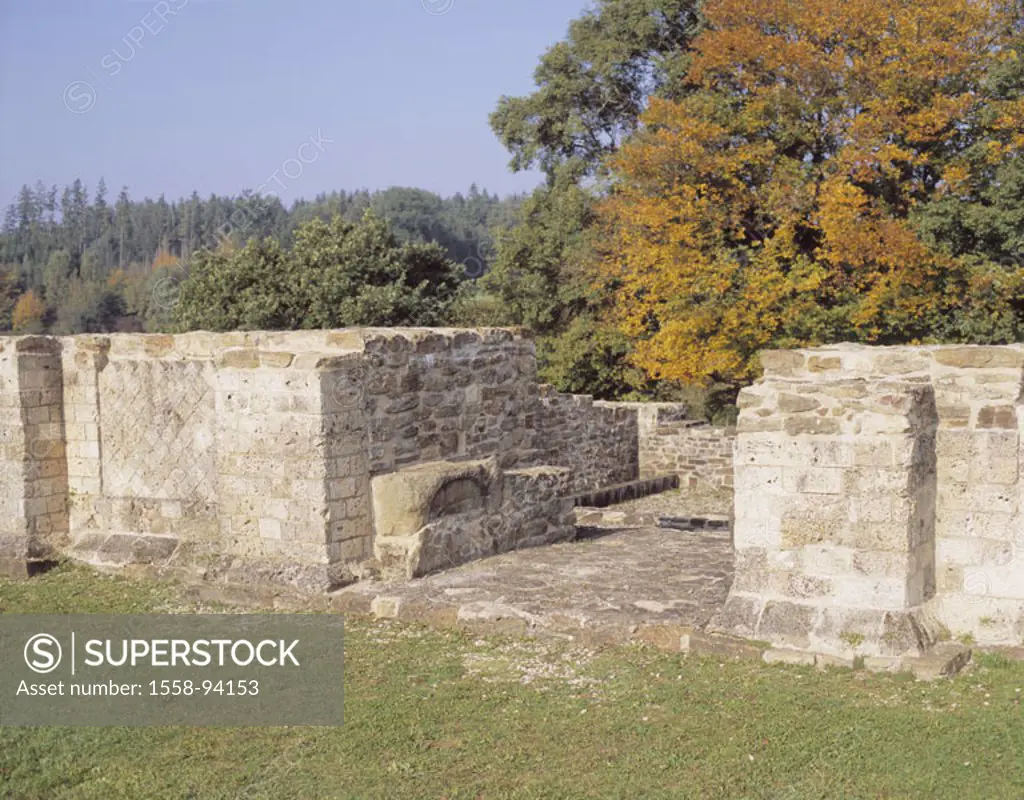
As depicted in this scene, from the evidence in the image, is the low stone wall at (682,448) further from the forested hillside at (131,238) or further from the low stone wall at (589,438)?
the forested hillside at (131,238)

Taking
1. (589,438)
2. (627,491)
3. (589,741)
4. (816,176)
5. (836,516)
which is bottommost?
(627,491)

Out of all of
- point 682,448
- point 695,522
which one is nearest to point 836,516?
point 695,522

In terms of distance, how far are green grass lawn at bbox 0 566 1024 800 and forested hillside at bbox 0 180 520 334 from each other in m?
28.3

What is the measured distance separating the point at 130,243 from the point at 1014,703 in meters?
74.8

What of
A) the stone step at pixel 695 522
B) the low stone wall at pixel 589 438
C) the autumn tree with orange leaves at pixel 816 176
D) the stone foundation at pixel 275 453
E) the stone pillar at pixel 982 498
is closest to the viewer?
the stone pillar at pixel 982 498

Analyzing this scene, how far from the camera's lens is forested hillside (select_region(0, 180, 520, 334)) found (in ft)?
161

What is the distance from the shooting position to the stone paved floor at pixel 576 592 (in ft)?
22.2

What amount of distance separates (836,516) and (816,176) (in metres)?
14.9

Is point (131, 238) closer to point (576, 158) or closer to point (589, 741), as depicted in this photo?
point (576, 158)

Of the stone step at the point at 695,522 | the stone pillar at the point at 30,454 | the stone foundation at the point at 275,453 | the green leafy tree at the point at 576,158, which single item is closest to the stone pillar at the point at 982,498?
the stone foundation at the point at 275,453

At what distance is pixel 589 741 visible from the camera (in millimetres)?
5152

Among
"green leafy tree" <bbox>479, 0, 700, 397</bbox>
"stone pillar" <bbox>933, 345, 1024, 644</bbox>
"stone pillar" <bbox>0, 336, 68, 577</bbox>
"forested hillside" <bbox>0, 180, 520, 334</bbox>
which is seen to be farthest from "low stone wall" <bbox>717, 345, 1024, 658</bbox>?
"forested hillside" <bbox>0, 180, 520, 334</bbox>

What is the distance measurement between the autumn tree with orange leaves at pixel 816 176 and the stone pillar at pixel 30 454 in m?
12.0

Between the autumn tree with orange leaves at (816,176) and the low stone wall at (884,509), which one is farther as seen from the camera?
the autumn tree with orange leaves at (816,176)
